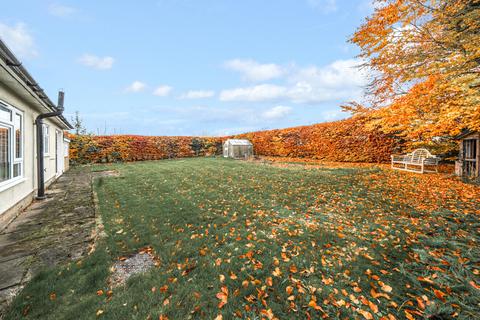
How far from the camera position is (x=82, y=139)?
15133 millimetres

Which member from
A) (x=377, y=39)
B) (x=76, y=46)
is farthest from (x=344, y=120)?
(x=76, y=46)

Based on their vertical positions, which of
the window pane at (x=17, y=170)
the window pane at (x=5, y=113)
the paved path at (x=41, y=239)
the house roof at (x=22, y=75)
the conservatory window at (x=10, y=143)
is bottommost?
the paved path at (x=41, y=239)

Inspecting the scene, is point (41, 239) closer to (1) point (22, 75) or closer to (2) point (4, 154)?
(2) point (4, 154)

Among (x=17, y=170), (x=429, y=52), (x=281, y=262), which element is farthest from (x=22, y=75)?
(x=429, y=52)

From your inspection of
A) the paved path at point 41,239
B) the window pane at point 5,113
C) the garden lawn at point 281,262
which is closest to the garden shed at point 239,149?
the garden lawn at point 281,262

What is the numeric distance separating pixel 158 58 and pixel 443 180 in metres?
29.1

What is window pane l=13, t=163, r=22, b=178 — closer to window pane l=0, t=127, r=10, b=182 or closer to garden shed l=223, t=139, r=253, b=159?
window pane l=0, t=127, r=10, b=182

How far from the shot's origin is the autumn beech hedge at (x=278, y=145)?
41.9ft

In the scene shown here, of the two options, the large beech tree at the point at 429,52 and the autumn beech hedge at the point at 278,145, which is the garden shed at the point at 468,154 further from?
the autumn beech hedge at the point at 278,145

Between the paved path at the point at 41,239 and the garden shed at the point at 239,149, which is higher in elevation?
the garden shed at the point at 239,149

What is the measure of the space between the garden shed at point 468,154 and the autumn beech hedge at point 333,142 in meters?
3.52

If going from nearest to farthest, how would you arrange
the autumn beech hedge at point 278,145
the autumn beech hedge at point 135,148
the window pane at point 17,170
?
the window pane at point 17,170, the autumn beech hedge at point 278,145, the autumn beech hedge at point 135,148

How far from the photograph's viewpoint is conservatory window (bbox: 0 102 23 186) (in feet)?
13.9

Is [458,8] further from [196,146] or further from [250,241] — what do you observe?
[196,146]
